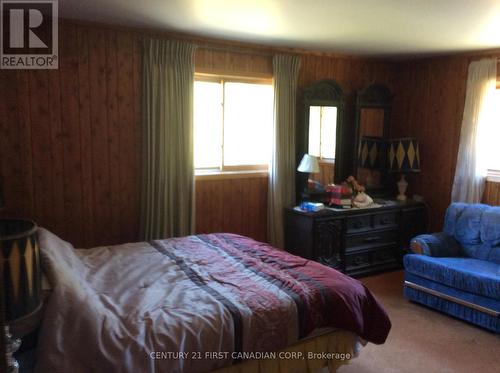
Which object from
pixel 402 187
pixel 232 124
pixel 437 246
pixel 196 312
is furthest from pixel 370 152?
pixel 196 312

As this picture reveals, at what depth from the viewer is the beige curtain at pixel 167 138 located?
370 centimetres

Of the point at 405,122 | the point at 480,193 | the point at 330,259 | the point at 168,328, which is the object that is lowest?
the point at 330,259

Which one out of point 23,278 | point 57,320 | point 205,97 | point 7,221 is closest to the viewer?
point 23,278

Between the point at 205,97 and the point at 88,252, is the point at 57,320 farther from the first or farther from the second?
the point at 205,97

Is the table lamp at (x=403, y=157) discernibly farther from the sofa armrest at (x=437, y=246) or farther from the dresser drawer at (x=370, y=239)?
the sofa armrest at (x=437, y=246)

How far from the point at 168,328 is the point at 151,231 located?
1961 mm

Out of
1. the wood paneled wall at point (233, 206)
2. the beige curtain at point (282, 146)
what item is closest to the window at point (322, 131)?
the beige curtain at point (282, 146)

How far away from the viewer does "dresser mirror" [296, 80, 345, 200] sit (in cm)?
456

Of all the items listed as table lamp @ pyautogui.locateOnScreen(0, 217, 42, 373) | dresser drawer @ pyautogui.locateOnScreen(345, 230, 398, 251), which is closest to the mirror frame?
dresser drawer @ pyautogui.locateOnScreen(345, 230, 398, 251)

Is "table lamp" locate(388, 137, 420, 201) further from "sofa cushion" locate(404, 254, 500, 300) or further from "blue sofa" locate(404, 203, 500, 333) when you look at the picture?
"sofa cushion" locate(404, 254, 500, 300)

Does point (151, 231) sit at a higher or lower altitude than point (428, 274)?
higher

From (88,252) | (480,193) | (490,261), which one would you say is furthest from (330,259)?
Answer: (88,252)

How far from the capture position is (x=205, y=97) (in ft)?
13.7

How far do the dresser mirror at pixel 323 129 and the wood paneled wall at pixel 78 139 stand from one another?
1.83m
